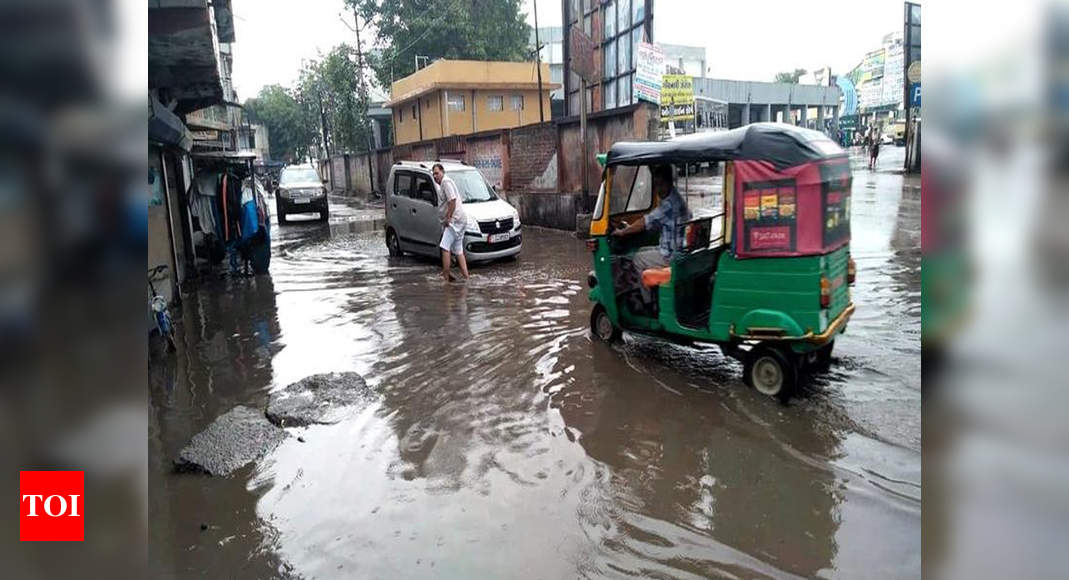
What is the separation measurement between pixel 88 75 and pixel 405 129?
37.7 metres

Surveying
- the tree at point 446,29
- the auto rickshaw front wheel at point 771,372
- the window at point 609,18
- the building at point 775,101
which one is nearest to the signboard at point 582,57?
the window at point 609,18

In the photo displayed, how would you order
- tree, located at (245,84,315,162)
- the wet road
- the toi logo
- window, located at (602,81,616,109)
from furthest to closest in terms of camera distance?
1. tree, located at (245,84,315,162)
2. window, located at (602,81,616,109)
3. the wet road
4. the toi logo

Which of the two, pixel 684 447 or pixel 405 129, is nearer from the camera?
pixel 684 447

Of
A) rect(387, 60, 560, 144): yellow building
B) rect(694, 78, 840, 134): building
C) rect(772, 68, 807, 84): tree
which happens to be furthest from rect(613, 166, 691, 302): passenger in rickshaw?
rect(772, 68, 807, 84): tree

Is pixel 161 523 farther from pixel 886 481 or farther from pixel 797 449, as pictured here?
pixel 886 481

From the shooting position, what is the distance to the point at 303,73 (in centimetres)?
5300

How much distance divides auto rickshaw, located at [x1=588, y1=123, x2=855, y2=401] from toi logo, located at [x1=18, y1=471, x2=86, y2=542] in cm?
417

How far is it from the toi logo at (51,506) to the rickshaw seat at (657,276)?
4519 millimetres

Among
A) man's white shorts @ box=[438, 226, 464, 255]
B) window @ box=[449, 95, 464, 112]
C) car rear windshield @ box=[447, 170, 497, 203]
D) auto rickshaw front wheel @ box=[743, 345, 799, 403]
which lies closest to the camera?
auto rickshaw front wheel @ box=[743, 345, 799, 403]

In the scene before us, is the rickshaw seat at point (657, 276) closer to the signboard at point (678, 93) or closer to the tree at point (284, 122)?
the signboard at point (678, 93)

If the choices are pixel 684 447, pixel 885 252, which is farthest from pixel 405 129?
pixel 684 447

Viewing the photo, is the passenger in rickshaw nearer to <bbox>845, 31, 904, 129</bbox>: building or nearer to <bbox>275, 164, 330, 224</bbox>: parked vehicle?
<bbox>275, 164, 330, 224</bbox>: parked vehicle

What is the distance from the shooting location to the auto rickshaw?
4.30m

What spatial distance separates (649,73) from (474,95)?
19.2 meters
